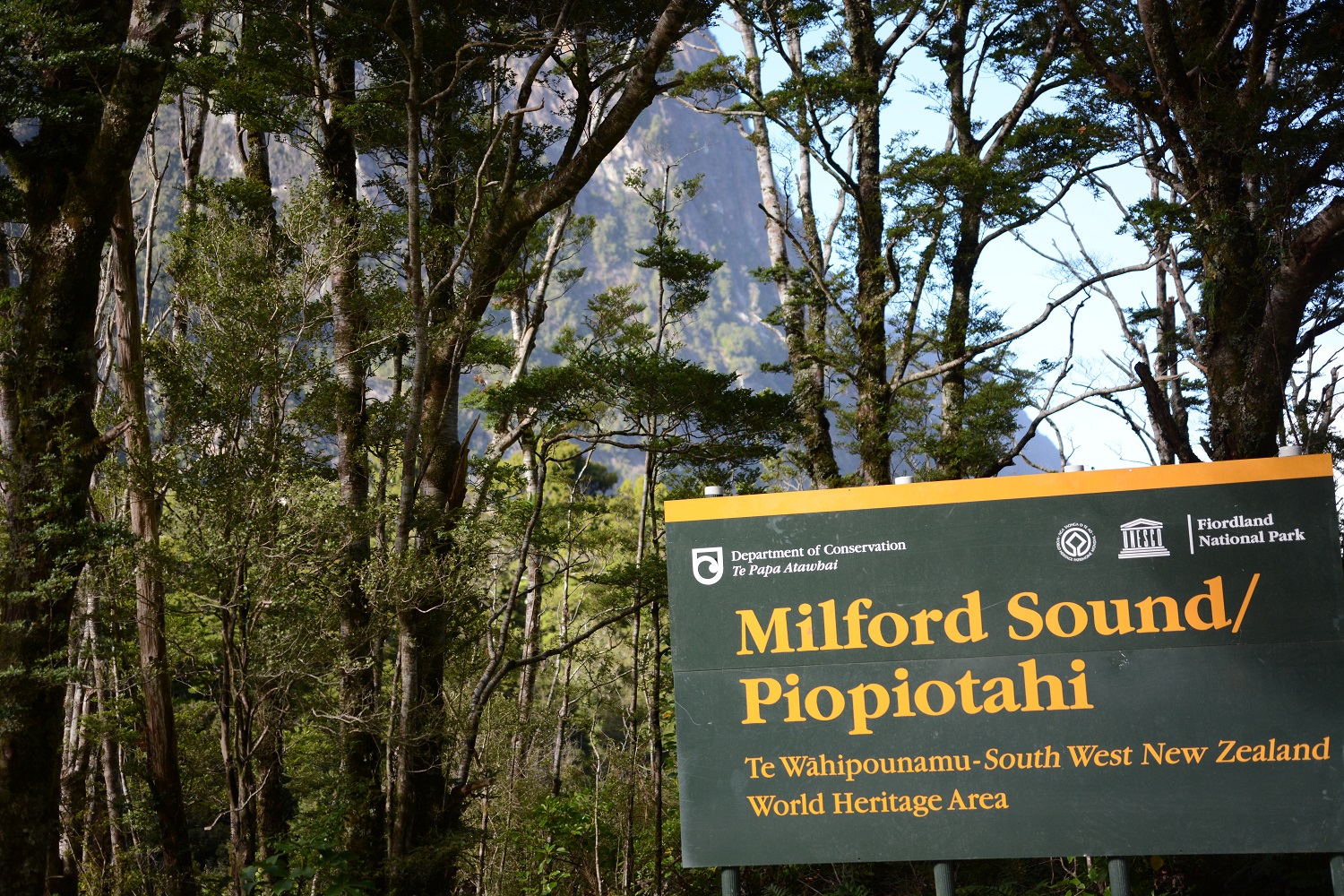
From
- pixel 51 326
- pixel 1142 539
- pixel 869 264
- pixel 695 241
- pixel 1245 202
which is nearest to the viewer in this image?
pixel 1142 539

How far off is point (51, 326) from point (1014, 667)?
566cm

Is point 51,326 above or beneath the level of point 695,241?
Result: beneath

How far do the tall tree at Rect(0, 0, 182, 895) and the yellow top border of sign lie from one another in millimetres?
3969

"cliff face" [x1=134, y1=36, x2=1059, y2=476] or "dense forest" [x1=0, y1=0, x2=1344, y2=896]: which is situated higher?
"cliff face" [x1=134, y1=36, x2=1059, y2=476]

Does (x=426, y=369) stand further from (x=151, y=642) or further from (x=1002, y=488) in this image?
(x=1002, y=488)

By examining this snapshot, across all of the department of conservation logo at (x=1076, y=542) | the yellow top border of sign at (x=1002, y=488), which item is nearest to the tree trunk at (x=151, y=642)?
the yellow top border of sign at (x=1002, y=488)

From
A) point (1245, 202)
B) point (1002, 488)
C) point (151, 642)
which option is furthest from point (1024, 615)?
point (151, 642)

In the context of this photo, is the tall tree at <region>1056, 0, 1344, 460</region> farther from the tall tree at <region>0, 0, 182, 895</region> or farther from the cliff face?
the cliff face

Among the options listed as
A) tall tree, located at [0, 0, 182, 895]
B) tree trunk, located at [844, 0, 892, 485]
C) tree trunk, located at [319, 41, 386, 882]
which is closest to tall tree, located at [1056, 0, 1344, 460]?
tree trunk, located at [844, 0, 892, 485]

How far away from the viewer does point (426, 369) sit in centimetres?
710

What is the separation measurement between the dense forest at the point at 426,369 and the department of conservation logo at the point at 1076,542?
2537 mm

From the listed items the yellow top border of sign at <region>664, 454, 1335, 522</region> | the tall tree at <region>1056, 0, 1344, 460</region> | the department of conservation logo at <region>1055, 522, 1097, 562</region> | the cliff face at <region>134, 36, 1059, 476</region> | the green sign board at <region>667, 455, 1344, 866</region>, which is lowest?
the green sign board at <region>667, 455, 1344, 866</region>

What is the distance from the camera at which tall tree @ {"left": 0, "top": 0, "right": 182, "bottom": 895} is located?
548 centimetres

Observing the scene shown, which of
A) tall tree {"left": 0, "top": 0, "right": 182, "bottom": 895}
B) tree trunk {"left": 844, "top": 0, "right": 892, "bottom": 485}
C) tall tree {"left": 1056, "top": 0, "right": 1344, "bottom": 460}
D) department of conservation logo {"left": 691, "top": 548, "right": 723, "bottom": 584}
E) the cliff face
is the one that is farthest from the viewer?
the cliff face
